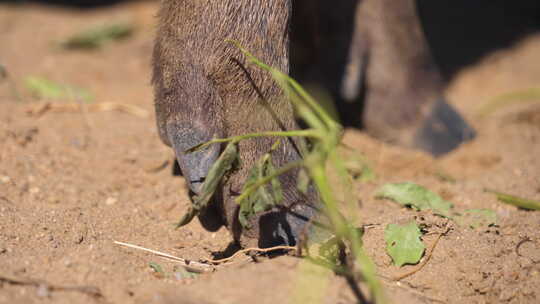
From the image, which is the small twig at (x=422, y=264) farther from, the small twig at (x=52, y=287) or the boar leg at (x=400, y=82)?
the boar leg at (x=400, y=82)

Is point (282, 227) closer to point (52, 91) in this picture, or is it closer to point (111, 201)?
point (111, 201)

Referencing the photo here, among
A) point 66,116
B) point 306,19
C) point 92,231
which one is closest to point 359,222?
point 92,231

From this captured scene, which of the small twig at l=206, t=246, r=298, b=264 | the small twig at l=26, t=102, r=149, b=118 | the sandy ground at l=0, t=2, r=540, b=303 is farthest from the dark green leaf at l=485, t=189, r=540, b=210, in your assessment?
the small twig at l=26, t=102, r=149, b=118

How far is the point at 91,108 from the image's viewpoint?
2.59 meters

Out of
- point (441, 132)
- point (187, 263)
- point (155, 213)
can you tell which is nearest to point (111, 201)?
point (155, 213)

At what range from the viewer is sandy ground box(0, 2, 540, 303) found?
4.52 feet

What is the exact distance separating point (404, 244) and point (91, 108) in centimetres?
155

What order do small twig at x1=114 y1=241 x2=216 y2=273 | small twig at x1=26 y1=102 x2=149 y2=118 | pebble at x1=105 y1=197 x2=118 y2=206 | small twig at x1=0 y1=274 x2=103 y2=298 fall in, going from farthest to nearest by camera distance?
small twig at x1=26 y1=102 x2=149 y2=118, pebble at x1=105 y1=197 x2=118 y2=206, small twig at x1=114 y1=241 x2=216 y2=273, small twig at x1=0 y1=274 x2=103 y2=298

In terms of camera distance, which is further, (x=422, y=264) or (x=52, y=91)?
(x=52, y=91)

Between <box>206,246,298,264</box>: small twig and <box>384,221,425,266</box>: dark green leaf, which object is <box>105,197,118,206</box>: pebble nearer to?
<box>206,246,298,264</box>: small twig

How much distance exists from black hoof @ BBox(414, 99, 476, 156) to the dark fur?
1.14 metres

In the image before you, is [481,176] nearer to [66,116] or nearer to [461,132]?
[461,132]

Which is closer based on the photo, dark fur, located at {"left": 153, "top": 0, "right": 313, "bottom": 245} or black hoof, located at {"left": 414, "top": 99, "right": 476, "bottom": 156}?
dark fur, located at {"left": 153, "top": 0, "right": 313, "bottom": 245}

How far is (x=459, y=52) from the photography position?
12.1ft
